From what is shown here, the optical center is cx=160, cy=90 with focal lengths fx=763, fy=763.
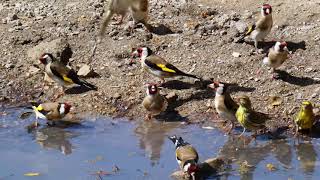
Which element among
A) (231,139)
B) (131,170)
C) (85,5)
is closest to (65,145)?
(131,170)

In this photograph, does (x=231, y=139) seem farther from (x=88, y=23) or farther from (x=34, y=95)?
(x=88, y=23)

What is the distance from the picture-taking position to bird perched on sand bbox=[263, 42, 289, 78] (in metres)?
10.3

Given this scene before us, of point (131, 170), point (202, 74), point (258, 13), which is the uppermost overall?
point (258, 13)

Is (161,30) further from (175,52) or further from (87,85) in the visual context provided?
(87,85)

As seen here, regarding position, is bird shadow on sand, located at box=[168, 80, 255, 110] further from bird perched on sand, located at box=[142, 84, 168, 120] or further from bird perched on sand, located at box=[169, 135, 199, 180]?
bird perched on sand, located at box=[169, 135, 199, 180]

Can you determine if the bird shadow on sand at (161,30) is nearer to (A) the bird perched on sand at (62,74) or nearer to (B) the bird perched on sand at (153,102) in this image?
(A) the bird perched on sand at (62,74)

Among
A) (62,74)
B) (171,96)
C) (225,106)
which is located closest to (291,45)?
(171,96)

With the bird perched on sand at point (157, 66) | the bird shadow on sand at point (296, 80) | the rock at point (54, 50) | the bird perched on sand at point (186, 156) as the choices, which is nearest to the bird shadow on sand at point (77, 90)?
the rock at point (54, 50)

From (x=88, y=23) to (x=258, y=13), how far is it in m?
2.72

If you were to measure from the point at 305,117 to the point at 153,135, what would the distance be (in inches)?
72.7

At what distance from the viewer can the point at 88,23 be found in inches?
482

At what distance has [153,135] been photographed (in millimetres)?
9312

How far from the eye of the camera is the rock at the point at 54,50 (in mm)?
11406

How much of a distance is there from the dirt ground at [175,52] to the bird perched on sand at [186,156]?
1269 millimetres
